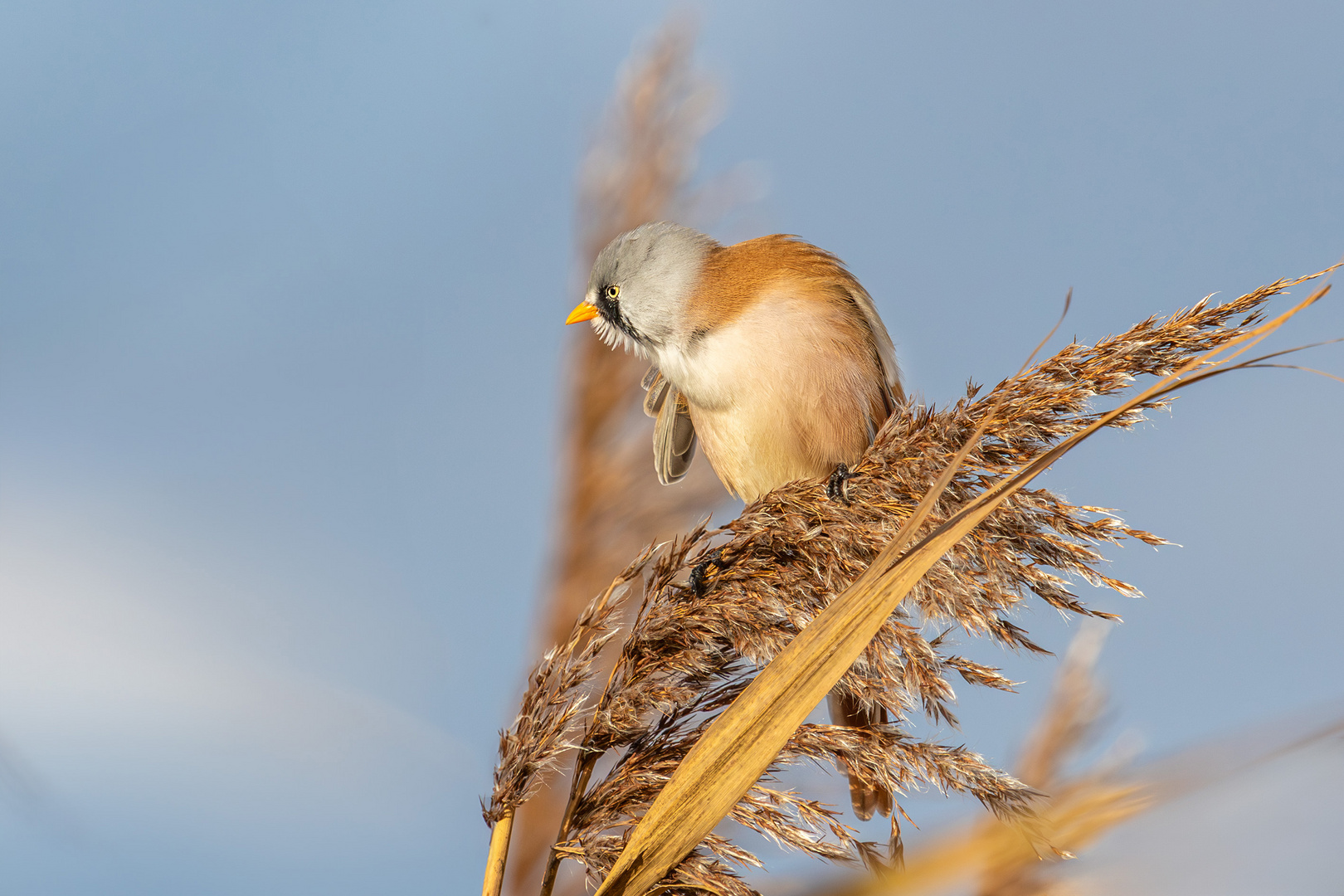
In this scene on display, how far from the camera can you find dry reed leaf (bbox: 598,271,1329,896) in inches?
41.6

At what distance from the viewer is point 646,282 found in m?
2.29

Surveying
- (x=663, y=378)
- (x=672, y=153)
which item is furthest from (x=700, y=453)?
(x=672, y=153)

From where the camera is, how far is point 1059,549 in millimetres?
1261

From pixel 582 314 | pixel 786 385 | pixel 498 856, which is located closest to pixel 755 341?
pixel 786 385

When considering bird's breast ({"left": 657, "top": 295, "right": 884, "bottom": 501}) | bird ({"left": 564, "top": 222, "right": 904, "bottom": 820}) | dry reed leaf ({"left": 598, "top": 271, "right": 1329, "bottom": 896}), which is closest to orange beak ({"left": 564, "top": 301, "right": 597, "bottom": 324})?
bird ({"left": 564, "top": 222, "right": 904, "bottom": 820})

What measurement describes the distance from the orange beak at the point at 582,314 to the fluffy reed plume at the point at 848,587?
1122 mm

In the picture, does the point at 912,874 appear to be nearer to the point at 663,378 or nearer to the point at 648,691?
the point at 648,691

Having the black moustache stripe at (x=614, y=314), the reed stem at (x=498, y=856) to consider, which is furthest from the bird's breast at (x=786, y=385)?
the reed stem at (x=498, y=856)

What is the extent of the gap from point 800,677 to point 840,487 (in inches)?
17.6

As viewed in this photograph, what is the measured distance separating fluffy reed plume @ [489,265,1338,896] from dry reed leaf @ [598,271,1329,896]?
49 millimetres

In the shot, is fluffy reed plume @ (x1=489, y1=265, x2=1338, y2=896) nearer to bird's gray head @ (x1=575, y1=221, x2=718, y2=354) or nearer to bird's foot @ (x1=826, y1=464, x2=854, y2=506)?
bird's foot @ (x1=826, y1=464, x2=854, y2=506)

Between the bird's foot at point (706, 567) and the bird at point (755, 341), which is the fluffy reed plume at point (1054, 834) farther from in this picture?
the bird at point (755, 341)

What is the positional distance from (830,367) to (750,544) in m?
0.86

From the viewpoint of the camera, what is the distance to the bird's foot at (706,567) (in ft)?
4.64
